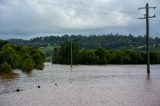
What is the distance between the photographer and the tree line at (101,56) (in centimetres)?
16762

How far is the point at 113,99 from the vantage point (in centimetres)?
2823

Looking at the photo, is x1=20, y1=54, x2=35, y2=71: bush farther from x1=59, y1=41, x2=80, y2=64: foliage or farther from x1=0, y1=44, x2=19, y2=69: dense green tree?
x1=59, y1=41, x2=80, y2=64: foliage

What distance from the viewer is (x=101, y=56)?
16925cm

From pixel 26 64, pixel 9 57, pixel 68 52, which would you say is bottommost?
pixel 26 64

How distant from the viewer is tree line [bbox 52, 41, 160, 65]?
167625mm

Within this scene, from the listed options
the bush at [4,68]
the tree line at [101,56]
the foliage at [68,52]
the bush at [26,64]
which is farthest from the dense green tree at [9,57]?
the foliage at [68,52]

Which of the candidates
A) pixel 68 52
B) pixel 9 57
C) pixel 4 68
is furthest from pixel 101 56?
pixel 4 68

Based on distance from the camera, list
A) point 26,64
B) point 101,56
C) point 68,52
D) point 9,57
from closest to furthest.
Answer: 1. point 9,57
2. point 26,64
3. point 68,52
4. point 101,56

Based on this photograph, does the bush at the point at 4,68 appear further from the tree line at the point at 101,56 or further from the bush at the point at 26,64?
the tree line at the point at 101,56

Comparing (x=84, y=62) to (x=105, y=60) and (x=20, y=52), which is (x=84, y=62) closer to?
(x=105, y=60)

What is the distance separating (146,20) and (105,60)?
345 ft

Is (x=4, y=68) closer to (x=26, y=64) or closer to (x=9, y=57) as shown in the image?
(x=9, y=57)

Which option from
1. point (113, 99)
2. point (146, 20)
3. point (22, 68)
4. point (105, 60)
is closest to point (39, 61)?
point (22, 68)

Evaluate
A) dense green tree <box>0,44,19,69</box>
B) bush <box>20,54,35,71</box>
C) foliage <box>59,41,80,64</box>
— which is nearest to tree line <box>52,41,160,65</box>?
foliage <box>59,41,80,64</box>
